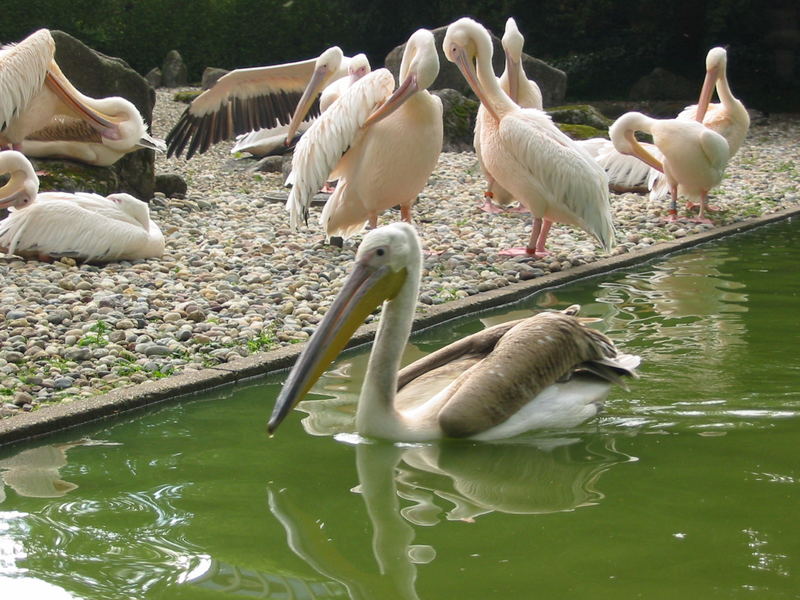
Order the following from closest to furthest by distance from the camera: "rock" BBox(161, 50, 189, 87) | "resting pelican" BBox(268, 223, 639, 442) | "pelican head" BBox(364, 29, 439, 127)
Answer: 1. "resting pelican" BBox(268, 223, 639, 442)
2. "pelican head" BBox(364, 29, 439, 127)
3. "rock" BBox(161, 50, 189, 87)

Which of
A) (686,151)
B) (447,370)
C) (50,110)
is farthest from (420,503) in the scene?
(50,110)

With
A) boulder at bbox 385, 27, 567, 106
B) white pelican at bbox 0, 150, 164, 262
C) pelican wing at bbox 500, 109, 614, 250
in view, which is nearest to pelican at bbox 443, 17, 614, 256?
pelican wing at bbox 500, 109, 614, 250

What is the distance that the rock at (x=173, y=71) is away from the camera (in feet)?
64.6

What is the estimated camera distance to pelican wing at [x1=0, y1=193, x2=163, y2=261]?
19.5ft

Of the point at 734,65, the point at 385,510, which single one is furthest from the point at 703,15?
the point at 385,510

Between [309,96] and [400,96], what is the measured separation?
2085 millimetres

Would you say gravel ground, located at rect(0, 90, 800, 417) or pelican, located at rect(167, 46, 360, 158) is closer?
gravel ground, located at rect(0, 90, 800, 417)

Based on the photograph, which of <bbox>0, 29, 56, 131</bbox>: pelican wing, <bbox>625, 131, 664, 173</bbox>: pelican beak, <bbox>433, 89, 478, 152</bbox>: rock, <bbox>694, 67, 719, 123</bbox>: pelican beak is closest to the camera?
<bbox>0, 29, 56, 131</bbox>: pelican wing

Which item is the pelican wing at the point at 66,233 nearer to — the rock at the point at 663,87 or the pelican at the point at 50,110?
the pelican at the point at 50,110

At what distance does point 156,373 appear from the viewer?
408 cm

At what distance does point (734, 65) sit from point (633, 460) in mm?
18445

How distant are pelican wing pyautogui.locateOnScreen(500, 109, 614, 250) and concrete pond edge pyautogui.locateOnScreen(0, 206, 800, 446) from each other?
0.30 metres

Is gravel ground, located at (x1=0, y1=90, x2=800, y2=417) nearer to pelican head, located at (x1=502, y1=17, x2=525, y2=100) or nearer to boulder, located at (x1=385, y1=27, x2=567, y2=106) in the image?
pelican head, located at (x1=502, y1=17, x2=525, y2=100)

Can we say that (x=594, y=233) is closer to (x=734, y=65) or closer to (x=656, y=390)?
(x=656, y=390)
